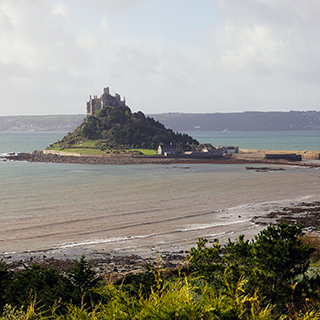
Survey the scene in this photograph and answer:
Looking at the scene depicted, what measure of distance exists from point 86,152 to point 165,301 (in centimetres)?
11345

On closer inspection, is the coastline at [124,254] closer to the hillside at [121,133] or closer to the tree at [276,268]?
the tree at [276,268]

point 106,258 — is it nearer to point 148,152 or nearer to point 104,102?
point 148,152

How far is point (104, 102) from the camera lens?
146 meters

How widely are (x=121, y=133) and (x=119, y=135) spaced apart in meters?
1.12

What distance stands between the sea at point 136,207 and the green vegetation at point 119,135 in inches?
1917

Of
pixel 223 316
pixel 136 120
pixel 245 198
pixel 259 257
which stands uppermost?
pixel 136 120

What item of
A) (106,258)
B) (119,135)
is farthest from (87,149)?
(106,258)

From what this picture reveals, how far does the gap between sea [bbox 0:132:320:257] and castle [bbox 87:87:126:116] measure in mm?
75063

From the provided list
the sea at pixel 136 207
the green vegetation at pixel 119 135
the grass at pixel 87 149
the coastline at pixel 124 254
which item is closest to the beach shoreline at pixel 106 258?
the coastline at pixel 124 254

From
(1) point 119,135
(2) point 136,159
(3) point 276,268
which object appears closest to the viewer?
(3) point 276,268

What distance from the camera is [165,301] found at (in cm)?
600

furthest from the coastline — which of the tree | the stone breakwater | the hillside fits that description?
the hillside

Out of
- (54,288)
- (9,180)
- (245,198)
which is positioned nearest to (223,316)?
(54,288)

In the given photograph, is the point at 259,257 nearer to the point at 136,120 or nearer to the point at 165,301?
the point at 165,301
